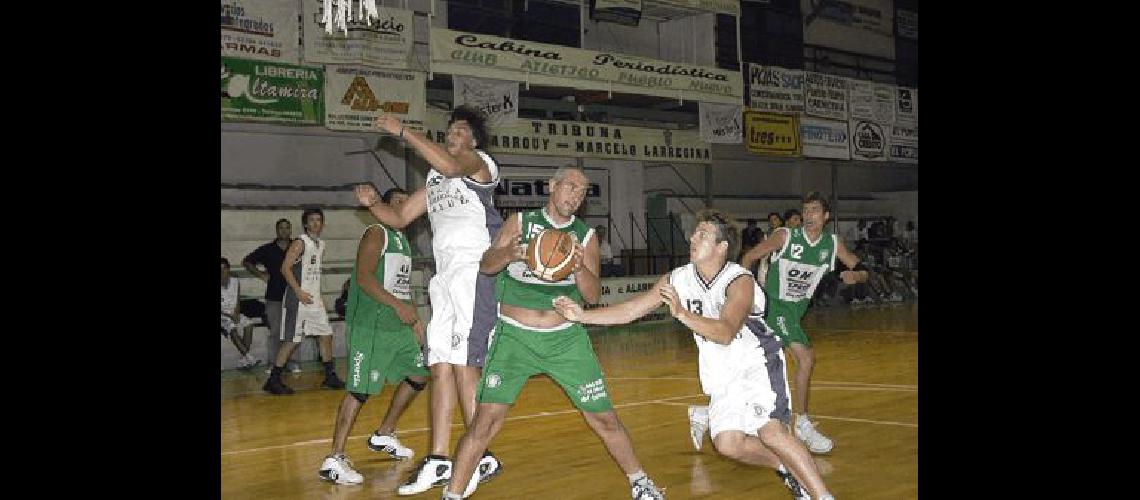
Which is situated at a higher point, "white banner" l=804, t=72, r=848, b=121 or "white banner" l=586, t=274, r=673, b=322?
"white banner" l=804, t=72, r=848, b=121

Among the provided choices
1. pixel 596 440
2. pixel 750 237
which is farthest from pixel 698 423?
pixel 750 237

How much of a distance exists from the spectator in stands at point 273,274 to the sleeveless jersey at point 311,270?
315mm

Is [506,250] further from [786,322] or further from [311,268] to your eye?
[311,268]

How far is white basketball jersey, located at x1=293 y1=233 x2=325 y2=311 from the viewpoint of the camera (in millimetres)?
11531

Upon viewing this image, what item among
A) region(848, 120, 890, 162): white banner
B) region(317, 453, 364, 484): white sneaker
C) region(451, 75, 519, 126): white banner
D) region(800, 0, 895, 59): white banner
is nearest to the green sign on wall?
region(451, 75, 519, 126): white banner

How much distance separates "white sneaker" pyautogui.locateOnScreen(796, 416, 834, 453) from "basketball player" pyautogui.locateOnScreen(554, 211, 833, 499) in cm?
165

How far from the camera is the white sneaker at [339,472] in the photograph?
606 centimetres

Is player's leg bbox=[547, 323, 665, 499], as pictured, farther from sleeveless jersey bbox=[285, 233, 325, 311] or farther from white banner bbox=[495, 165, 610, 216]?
white banner bbox=[495, 165, 610, 216]

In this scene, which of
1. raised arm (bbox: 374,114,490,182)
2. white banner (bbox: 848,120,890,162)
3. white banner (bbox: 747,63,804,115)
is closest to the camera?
raised arm (bbox: 374,114,490,182)

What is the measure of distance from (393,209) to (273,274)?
649 centimetres
